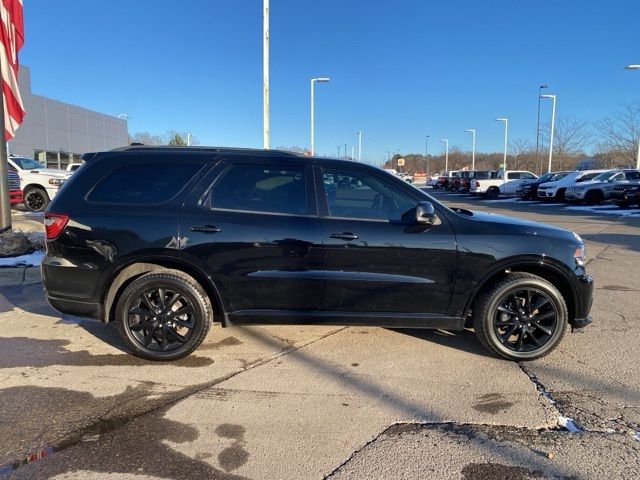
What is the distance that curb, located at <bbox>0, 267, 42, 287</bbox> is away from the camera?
669cm

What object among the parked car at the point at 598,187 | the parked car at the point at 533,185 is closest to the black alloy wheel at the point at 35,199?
the parked car at the point at 598,187

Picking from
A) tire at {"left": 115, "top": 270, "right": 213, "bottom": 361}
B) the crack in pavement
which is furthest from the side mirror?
tire at {"left": 115, "top": 270, "right": 213, "bottom": 361}

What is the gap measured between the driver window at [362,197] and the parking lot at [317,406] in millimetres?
1324

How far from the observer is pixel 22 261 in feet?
23.1

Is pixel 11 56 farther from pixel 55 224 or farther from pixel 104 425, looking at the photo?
pixel 104 425

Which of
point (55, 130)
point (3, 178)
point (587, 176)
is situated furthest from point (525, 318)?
point (55, 130)

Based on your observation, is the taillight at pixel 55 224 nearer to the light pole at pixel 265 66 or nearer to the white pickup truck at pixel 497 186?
the light pole at pixel 265 66

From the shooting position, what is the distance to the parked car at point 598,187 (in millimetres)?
24375

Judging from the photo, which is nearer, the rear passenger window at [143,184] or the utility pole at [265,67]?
the rear passenger window at [143,184]

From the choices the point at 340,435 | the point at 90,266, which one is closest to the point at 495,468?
the point at 340,435

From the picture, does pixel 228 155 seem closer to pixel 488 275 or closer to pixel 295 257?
pixel 295 257

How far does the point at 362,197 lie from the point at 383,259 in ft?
1.94

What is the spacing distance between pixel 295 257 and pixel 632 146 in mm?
46622

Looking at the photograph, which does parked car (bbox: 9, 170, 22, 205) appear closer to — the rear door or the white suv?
the rear door
